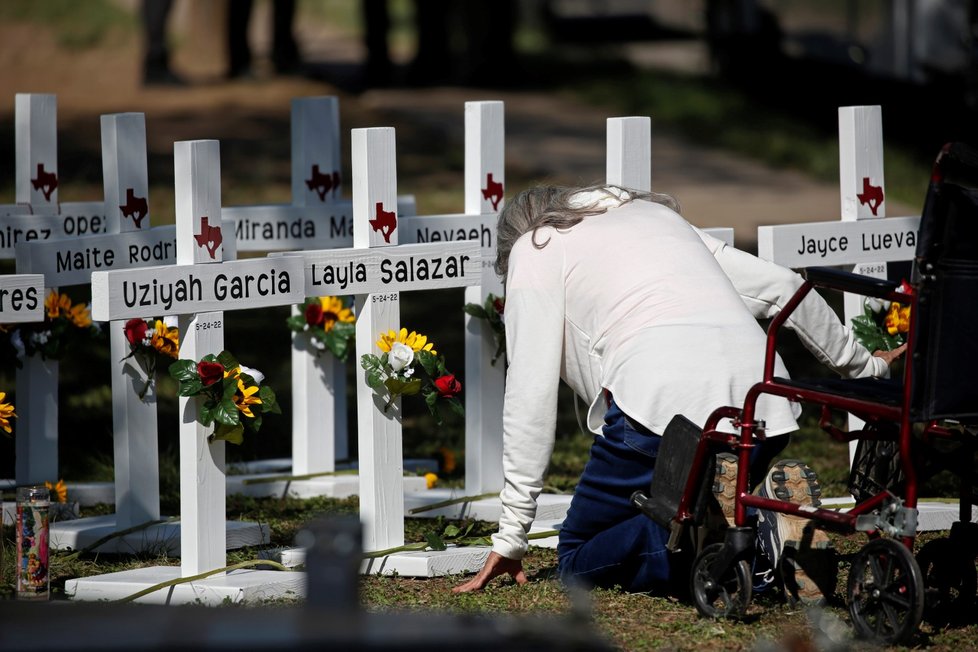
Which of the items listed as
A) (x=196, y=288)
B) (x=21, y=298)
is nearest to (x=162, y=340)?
(x=21, y=298)

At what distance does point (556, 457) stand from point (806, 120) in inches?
456

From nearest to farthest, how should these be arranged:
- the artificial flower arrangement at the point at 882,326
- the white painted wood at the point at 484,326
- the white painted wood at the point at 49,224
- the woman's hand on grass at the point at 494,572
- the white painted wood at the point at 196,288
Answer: the white painted wood at the point at 196,288 < the woman's hand on grass at the point at 494,572 < the artificial flower arrangement at the point at 882,326 < the white painted wood at the point at 484,326 < the white painted wood at the point at 49,224

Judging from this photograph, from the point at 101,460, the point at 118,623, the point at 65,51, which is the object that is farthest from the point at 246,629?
the point at 65,51

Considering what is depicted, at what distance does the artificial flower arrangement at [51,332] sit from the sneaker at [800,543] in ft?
8.49

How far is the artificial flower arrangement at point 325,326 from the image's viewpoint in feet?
19.1

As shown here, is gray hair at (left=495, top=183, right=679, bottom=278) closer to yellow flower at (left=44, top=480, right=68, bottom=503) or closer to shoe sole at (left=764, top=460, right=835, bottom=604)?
shoe sole at (left=764, top=460, right=835, bottom=604)

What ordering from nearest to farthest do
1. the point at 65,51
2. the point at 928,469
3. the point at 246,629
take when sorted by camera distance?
the point at 246,629 → the point at 928,469 → the point at 65,51

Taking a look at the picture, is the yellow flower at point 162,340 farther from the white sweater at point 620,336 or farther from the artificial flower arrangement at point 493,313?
the white sweater at point 620,336

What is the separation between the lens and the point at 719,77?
825 inches

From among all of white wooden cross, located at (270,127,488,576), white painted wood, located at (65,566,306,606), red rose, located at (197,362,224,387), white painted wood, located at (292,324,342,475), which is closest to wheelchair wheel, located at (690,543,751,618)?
white wooden cross, located at (270,127,488,576)

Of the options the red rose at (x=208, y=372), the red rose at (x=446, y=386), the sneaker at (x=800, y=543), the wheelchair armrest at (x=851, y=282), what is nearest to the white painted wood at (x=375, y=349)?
the red rose at (x=446, y=386)

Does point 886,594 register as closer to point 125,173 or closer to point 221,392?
point 221,392

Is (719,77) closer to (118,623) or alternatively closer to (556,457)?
(556,457)

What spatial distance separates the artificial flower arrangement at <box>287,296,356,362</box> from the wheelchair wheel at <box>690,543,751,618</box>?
7.40 ft
